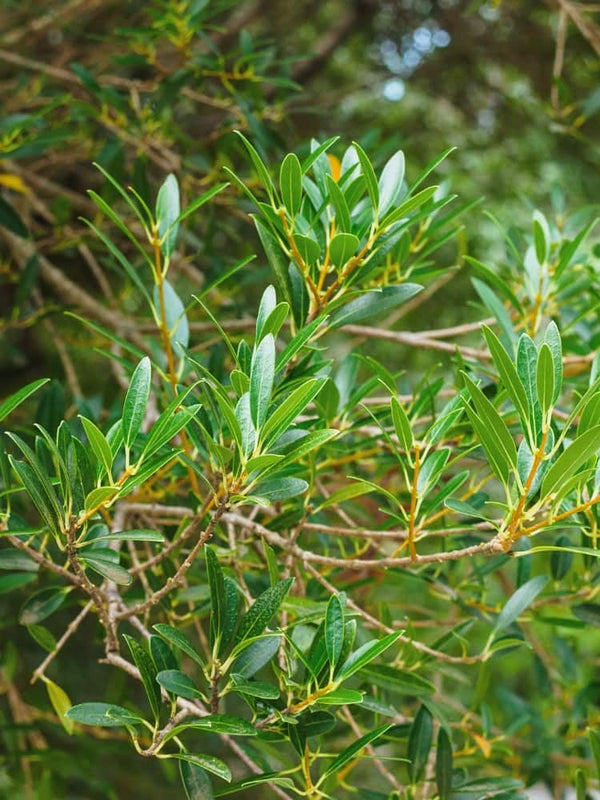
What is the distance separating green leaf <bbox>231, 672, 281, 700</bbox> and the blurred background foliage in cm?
45

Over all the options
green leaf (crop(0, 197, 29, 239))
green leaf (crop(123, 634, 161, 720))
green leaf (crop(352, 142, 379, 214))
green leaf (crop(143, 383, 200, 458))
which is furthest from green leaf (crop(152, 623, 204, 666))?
green leaf (crop(0, 197, 29, 239))

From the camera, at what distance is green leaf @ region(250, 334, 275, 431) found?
0.56 metres

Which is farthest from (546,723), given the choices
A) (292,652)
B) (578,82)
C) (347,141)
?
(578,82)

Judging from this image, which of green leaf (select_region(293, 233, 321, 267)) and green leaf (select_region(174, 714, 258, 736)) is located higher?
green leaf (select_region(293, 233, 321, 267))

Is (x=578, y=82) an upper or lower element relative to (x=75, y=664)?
upper

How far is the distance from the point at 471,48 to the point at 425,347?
145cm

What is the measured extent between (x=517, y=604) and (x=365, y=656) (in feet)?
0.83

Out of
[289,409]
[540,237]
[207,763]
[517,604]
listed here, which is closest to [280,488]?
[289,409]

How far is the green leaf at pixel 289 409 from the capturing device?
1.79 ft

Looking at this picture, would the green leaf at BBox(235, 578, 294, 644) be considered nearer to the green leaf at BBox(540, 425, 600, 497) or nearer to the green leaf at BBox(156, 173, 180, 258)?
the green leaf at BBox(540, 425, 600, 497)

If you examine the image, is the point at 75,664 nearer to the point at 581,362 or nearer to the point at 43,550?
the point at 43,550

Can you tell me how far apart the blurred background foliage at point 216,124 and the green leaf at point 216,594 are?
398 millimetres

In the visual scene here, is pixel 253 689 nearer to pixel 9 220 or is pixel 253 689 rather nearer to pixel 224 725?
pixel 224 725

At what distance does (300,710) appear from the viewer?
0.59 m
